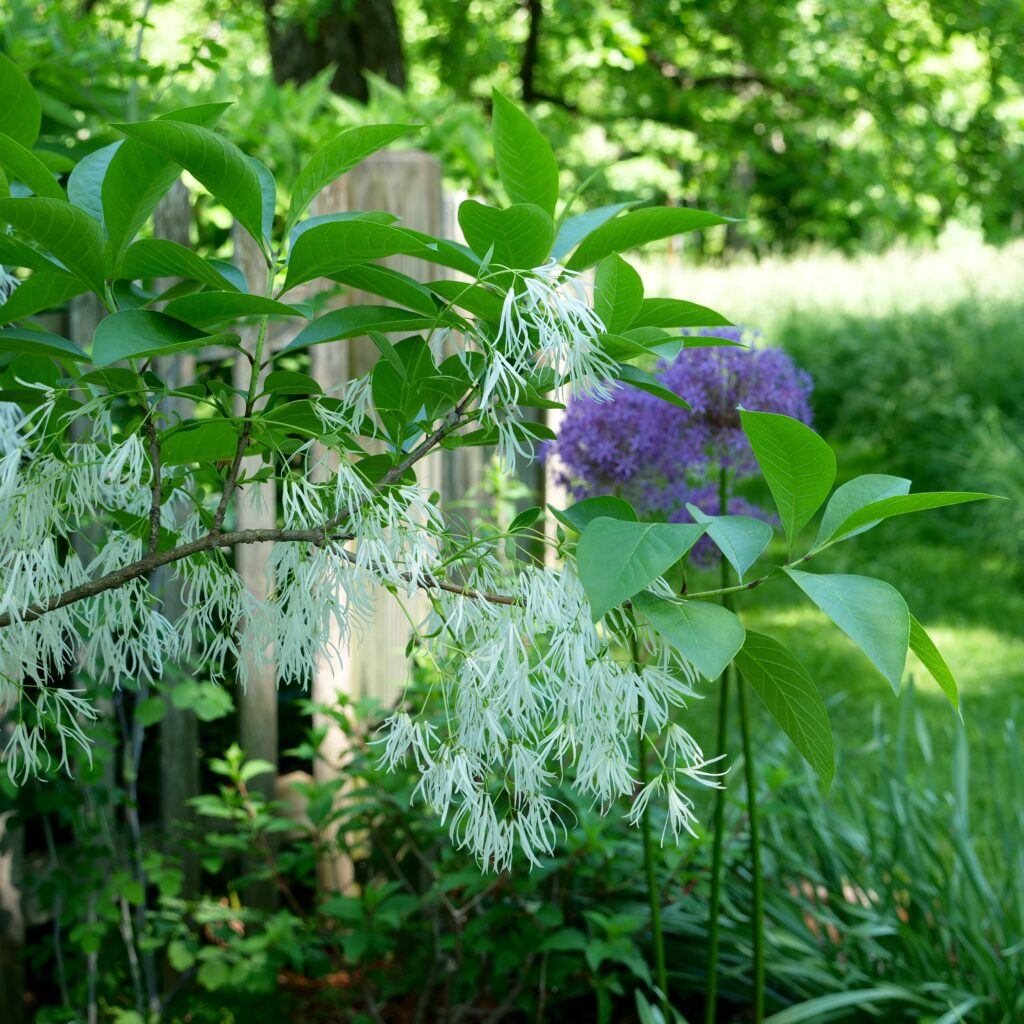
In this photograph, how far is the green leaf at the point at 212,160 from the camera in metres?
0.75

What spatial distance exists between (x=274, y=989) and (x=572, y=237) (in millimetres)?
1844

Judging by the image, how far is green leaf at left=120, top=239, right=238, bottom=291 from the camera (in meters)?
0.82

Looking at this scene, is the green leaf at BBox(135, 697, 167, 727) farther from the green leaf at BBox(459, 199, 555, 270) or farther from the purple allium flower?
the green leaf at BBox(459, 199, 555, 270)

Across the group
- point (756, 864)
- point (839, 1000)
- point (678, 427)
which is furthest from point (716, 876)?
point (678, 427)

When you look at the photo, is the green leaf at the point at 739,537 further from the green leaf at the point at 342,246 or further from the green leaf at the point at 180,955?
the green leaf at the point at 180,955

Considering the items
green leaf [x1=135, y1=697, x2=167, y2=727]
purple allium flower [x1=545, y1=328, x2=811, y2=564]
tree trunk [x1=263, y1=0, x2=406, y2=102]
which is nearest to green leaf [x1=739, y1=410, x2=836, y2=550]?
purple allium flower [x1=545, y1=328, x2=811, y2=564]

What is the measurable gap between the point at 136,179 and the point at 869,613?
0.58m

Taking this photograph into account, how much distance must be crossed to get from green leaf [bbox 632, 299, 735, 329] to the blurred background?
67 centimetres

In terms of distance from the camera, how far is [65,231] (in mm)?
789

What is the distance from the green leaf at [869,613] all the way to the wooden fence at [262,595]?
5.46 feet

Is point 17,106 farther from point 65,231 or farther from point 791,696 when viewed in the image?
point 791,696

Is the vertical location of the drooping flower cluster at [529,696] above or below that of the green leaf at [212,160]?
below

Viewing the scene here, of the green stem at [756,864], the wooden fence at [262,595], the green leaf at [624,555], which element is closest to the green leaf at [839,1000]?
the green stem at [756,864]

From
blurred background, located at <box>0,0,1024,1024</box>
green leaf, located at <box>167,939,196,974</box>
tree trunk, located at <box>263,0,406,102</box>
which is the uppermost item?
tree trunk, located at <box>263,0,406,102</box>
